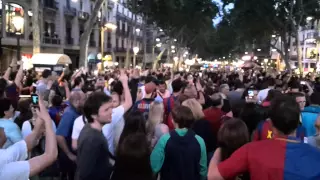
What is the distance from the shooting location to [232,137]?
3.47 m

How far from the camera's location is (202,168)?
4.53 meters

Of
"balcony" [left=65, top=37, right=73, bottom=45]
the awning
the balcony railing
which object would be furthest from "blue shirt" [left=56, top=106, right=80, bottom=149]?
"balcony" [left=65, top=37, right=73, bottom=45]

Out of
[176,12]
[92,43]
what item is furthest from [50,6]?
[92,43]

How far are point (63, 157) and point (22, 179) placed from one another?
10.9 ft

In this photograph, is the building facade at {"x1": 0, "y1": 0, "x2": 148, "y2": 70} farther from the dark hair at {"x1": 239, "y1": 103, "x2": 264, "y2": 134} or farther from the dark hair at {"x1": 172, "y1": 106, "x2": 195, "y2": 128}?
the dark hair at {"x1": 172, "y1": 106, "x2": 195, "y2": 128}

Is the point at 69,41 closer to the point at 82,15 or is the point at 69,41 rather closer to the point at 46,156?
the point at 82,15

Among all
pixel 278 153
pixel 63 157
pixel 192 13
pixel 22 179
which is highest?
pixel 192 13

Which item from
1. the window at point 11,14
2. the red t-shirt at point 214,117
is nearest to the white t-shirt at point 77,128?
the red t-shirt at point 214,117

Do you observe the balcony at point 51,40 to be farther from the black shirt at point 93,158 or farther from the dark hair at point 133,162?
the dark hair at point 133,162

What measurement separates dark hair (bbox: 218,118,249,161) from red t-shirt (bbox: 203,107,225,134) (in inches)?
108

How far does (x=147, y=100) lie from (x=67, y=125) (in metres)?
1.73

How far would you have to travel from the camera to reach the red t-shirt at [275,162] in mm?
2631

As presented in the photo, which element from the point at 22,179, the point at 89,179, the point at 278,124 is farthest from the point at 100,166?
the point at 278,124

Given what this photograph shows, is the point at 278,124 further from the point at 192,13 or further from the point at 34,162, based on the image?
the point at 192,13
